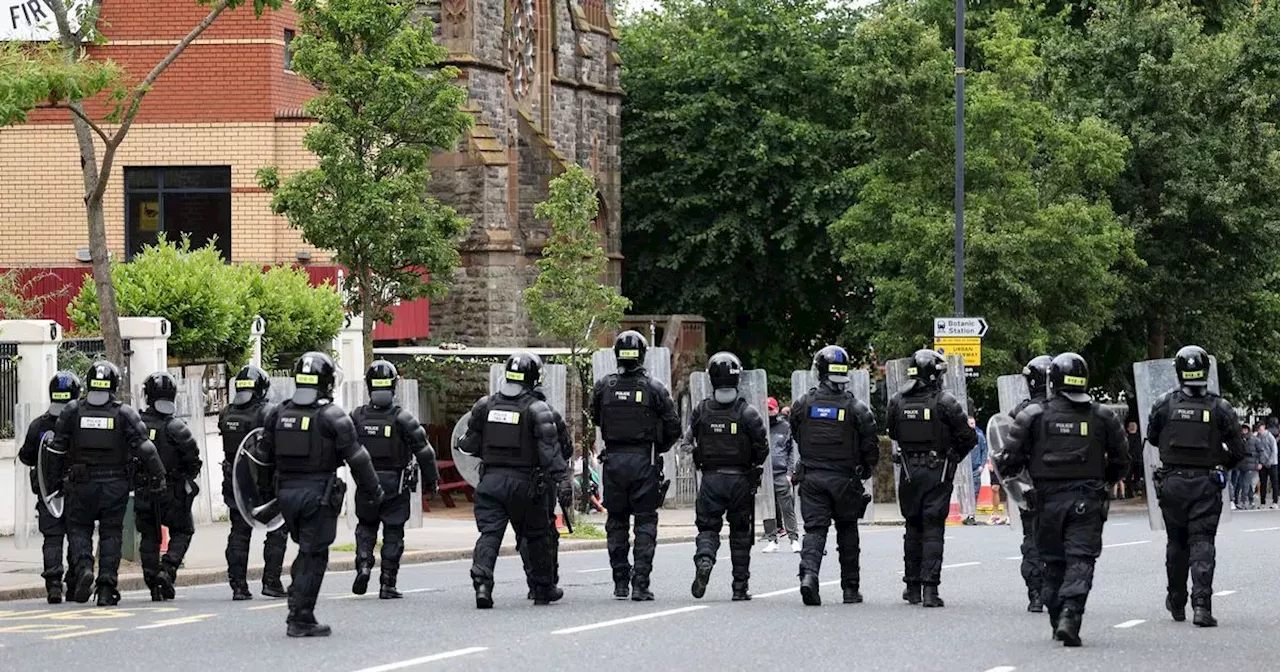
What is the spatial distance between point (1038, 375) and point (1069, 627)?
104 inches

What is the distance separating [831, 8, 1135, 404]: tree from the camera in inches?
1451

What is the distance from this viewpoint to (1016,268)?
36688mm

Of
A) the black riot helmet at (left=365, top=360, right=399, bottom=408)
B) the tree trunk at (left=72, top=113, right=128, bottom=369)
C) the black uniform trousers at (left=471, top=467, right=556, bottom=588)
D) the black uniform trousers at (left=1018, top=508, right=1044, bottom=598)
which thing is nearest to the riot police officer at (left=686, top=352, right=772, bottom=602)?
the black uniform trousers at (left=471, top=467, right=556, bottom=588)

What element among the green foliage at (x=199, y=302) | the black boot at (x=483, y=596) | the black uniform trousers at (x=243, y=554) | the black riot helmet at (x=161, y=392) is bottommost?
the black boot at (x=483, y=596)

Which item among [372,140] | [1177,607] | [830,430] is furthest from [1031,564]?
[372,140]

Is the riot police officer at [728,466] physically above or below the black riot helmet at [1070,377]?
below

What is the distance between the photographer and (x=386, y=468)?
56.1ft

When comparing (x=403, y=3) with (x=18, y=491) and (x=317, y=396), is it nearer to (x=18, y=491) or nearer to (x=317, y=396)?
(x=18, y=491)

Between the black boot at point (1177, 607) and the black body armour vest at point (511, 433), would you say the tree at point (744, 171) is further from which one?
the black boot at point (1177, 607)

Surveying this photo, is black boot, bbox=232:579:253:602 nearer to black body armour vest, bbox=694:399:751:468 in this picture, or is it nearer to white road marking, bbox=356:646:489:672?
black body armour vest, bbox=694:399:751:468

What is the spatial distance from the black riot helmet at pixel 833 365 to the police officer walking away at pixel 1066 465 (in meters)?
2.48

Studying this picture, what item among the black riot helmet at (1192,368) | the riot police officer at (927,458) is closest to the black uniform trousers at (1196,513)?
the black riot helmet at (1192,368)

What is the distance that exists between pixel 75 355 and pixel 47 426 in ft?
27.2

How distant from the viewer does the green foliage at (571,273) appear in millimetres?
36812
